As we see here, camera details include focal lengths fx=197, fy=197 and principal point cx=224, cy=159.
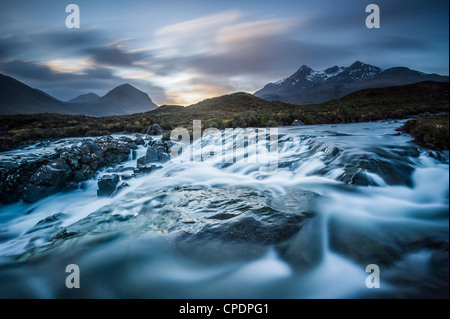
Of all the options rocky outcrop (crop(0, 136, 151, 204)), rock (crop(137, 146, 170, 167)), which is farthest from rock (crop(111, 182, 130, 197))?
rock (crop(137, 146, 170, 167))

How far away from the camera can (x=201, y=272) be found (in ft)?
8.77

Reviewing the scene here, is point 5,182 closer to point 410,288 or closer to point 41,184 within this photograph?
point 41,184

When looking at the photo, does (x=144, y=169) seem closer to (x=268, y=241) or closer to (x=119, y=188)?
(x=119, y=188)

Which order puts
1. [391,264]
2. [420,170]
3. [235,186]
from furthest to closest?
[235,186]
[420,170]
[391,264]

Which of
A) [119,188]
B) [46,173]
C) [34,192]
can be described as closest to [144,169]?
[119,188]

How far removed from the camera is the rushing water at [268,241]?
2266 mm

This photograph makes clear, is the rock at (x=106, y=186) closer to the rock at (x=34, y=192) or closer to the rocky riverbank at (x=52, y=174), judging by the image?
the rocky riverbank at (x=52, y=174)

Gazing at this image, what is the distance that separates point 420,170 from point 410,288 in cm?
201

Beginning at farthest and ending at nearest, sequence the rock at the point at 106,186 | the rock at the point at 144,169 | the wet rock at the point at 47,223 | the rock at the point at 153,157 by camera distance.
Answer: the rock at the point at 153,157
the rock at the point at 144,169
the rock at the point at 106,186
the wet rock at the point at 47,223

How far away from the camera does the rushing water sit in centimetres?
227

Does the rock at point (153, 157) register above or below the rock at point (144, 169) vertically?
above

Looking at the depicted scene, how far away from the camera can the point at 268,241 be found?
2.96m

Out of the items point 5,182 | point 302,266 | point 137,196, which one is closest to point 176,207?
point 137,196

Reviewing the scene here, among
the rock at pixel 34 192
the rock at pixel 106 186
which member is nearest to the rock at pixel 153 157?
the rock at pixel 106 186
